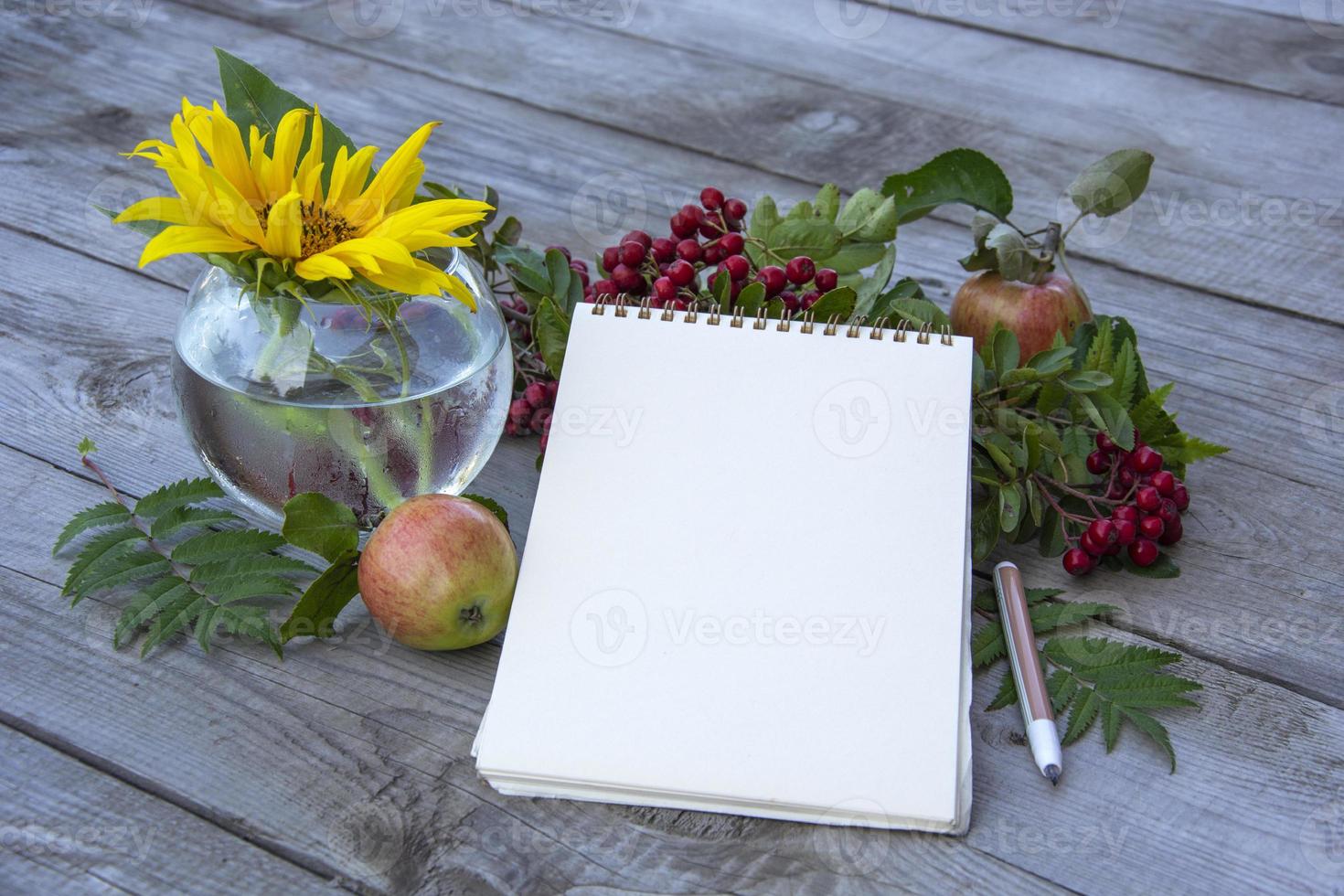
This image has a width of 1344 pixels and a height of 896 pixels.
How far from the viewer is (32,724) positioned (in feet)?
2.32

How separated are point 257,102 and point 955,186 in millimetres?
557

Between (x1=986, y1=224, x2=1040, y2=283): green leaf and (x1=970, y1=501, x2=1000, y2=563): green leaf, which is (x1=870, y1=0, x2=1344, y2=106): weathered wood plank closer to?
(x1=986, y1=224, x2=1040, y2=283): green leaf

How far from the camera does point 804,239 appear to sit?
3.24ft

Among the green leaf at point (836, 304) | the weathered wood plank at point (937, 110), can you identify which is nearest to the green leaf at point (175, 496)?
the green leaf at point (836, 304)

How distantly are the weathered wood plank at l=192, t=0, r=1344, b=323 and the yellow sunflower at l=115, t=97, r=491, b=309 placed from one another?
76 centimetres

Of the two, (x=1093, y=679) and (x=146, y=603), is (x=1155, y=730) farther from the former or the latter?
(x=146, y=603)

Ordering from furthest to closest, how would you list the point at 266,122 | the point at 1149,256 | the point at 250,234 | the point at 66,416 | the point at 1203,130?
1. the point at 1203,130
2. the point at 1149,256
3. the point at 66,416
4. the point at 266,122
5. the point at 250,234

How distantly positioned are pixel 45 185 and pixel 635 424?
2.73ft

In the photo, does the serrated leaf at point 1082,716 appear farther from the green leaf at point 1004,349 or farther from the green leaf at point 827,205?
the green leaf at point 827,205

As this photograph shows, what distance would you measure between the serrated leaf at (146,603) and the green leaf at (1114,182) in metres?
0.72

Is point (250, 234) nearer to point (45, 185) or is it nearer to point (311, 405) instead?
point (311, 405)

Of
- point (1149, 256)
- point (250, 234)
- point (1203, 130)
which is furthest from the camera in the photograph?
point (1203, 130)

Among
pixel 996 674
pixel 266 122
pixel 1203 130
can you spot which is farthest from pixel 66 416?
pixel 1203 130

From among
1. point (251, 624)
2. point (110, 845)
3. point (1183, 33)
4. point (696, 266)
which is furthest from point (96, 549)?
point (1183, 33)
